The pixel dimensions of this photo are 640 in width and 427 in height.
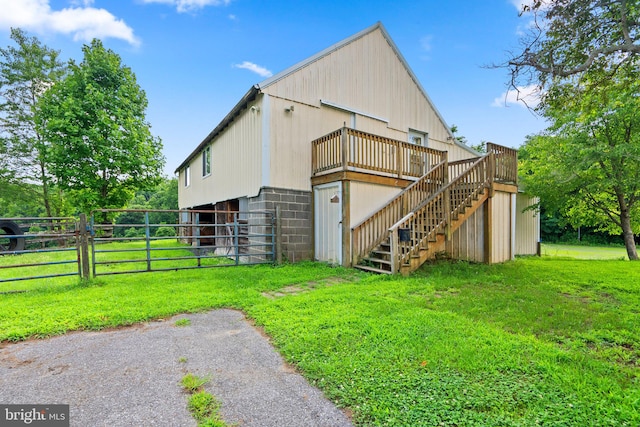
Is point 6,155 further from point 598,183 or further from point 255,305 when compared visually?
point 598,183

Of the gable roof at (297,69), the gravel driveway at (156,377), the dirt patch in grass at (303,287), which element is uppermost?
the gable roof at (297,69)

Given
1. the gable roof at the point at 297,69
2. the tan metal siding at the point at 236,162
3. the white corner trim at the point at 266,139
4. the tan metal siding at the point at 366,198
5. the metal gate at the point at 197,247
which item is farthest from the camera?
the tan metal siding at the point at 236,162

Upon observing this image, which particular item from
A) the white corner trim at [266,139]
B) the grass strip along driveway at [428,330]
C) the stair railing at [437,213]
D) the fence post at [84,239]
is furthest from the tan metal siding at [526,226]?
the fence post at [84,239]

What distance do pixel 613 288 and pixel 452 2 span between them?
9.94 meters

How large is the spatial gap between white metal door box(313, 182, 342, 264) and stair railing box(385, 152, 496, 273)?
1.46 metres

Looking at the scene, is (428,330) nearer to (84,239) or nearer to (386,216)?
(386,216)

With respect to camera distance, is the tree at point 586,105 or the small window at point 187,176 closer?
the tree at point 586,105

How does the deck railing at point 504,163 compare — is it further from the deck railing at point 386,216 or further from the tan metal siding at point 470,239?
the deck railing at point 386,216

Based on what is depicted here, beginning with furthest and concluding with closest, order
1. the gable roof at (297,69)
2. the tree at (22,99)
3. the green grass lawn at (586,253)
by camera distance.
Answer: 1. the tree at (22,99)
2. the green grass lawn at (586,253)
3. the gable roof at (297,69)

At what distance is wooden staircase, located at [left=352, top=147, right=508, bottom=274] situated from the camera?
265 inches

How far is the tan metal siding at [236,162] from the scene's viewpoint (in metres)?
8.44

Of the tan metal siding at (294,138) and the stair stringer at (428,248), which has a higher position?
the tan metal siding at (294,138)

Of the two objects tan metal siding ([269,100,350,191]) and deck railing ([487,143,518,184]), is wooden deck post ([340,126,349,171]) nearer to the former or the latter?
tan metal siding ([269,100,350,191])

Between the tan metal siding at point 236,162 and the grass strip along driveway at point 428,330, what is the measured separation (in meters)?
3.44
